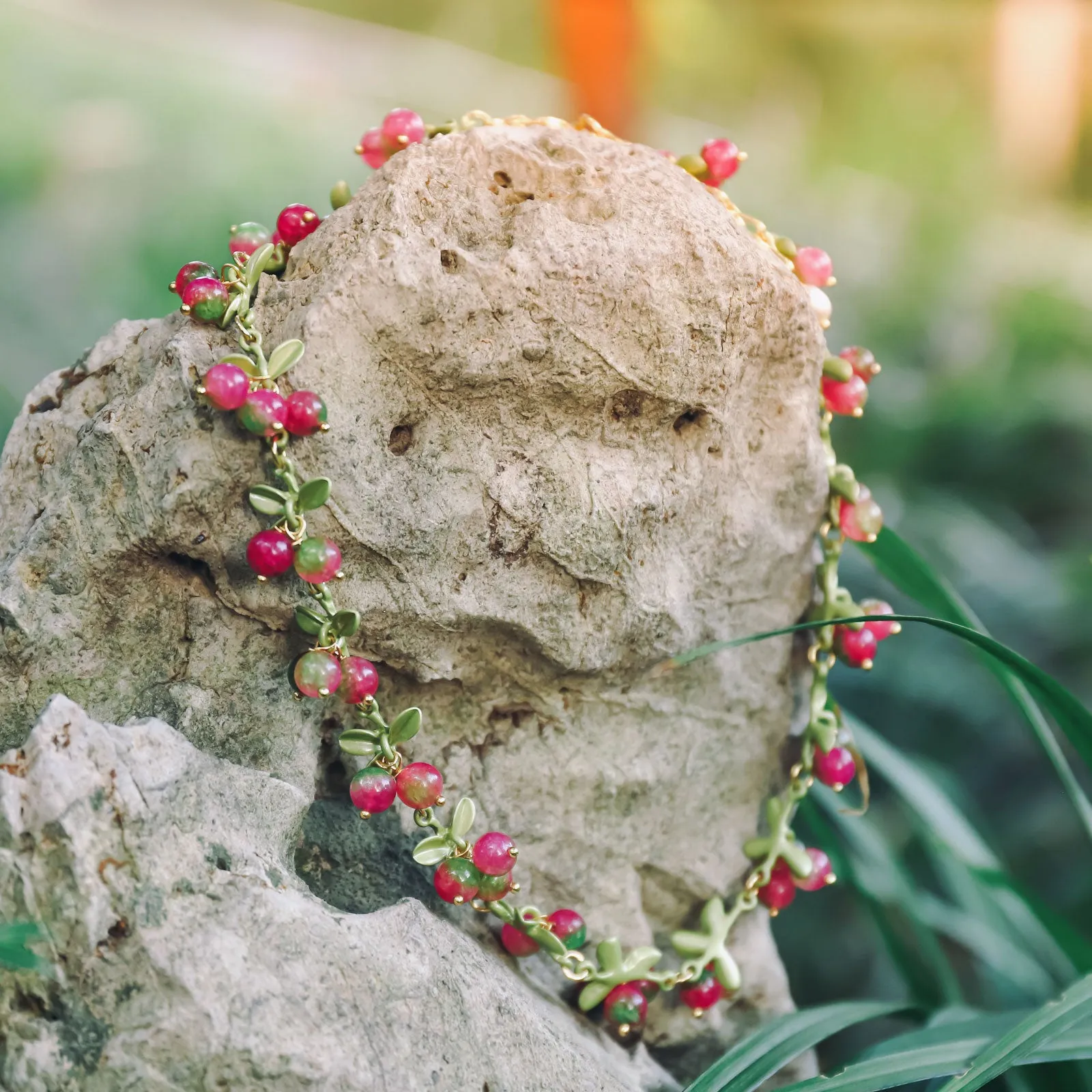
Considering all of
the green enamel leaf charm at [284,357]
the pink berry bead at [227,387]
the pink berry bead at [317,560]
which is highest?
the green enamel leaf charm at [284,357]

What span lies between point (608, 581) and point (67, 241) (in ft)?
5.03

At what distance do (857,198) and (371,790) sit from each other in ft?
7.92

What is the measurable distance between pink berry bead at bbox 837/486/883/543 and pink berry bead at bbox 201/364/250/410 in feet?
1.60

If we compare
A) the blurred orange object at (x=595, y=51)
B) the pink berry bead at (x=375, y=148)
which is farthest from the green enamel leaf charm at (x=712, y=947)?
the blurred orange object at (x=595, y=51)

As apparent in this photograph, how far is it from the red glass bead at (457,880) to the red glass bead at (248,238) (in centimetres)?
41

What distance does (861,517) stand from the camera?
857 millimetres

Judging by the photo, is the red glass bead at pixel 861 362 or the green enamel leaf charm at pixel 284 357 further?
the red glass bead at pixel 861 362

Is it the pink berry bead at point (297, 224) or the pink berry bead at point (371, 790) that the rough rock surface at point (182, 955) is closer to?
the pink berry bead at point (371, 790)

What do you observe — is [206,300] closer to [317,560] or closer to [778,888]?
[317,560]

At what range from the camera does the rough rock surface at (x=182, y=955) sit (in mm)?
548

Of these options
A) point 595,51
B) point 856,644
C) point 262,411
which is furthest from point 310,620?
point 595,51

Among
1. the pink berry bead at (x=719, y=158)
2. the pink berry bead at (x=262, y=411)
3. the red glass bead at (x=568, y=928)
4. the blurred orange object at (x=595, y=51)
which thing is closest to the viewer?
the pink berry bead at (x=262, y=411)

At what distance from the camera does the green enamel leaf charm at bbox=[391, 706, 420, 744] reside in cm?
70

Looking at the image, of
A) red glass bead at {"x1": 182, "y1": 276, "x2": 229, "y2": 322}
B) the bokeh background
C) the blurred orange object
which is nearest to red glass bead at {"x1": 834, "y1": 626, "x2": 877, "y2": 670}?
the bokeh background
